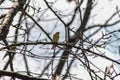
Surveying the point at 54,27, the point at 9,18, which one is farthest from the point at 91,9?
the point at 9,18

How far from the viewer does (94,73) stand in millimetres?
3131

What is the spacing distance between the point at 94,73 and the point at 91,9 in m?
3.63

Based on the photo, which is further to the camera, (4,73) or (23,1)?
(23,1)

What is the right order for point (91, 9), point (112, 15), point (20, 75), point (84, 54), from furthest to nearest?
point (112, 15) < point (91, 9) < point (84, 54) < point (20, 75)

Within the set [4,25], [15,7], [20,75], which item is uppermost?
[15,7]

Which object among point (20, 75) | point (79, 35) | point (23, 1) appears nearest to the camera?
point (20, 75)

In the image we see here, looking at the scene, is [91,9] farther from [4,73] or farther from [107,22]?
[4,73]

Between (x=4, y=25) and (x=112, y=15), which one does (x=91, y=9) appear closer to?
(x=112, y=15)

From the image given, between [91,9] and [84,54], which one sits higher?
[91,9]

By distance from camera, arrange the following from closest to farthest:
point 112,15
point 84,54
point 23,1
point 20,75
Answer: point 20,75 < point 84,54 < point 23,1 < point 112,15

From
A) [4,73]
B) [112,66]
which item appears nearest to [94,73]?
[112,66]

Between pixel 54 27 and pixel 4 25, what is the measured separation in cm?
360

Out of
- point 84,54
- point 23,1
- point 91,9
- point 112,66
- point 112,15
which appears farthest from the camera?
point 112,15

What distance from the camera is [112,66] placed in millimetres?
2711
